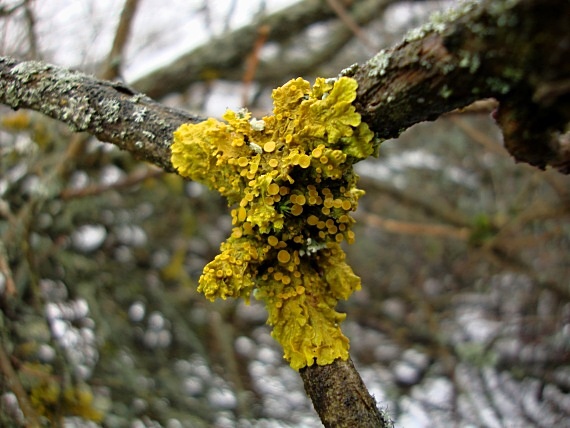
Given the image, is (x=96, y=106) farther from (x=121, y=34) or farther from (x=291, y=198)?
(x=121, y=34)

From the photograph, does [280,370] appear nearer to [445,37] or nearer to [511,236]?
[511,236]

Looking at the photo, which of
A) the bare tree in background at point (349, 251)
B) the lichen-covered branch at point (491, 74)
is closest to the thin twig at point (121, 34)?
the bare tree in background at point (349, 251)

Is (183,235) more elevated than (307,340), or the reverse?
(183,235)

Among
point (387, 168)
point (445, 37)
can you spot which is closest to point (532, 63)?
point (445, 37)

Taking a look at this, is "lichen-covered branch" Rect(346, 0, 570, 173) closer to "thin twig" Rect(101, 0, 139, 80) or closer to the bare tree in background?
the bare tree in background

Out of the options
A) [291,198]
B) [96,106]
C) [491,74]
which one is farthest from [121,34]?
[491,74]

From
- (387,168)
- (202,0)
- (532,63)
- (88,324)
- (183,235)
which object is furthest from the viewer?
(387,168)

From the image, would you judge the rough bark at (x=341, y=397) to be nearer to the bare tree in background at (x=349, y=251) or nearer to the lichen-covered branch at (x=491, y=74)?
the bare tree in background at (x=349, y=251)
